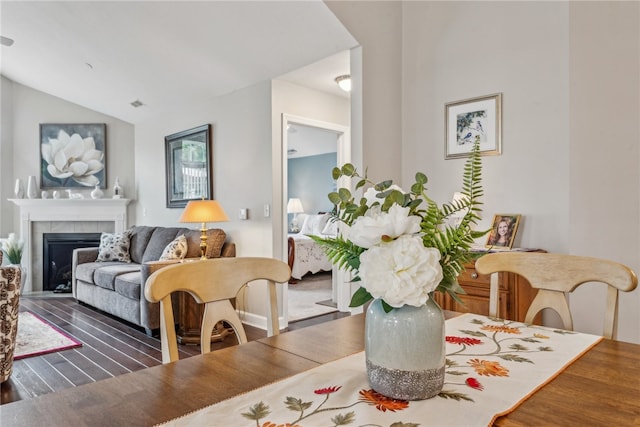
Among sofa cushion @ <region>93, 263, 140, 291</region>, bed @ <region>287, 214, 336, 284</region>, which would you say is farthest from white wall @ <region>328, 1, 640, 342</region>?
sofa cushion @ <region>93, 263, 140, 291</region>

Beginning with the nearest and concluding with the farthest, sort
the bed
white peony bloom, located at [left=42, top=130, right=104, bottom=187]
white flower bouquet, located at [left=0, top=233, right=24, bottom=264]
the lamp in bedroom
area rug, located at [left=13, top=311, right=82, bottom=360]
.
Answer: area rug, located at [left=13, top=311, right=82, bottom=360]
white flower bouquet, located at [left=0, top=233, right=24, bottom=264]
the bed
white peony bloom, located at [left=42, top=130, right=104, bottom=187]
the lamp in bedroom

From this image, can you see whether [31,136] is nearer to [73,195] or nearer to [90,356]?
[73,195]

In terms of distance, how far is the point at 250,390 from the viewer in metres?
0.90

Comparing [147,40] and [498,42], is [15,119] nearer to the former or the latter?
[147,40]

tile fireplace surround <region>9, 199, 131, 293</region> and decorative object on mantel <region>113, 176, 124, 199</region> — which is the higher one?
decorative object on mantel <region>113, 176, 124, 199</region>

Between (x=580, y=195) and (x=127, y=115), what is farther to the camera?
(x=127, y=115)

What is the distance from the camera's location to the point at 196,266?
51.9 inches

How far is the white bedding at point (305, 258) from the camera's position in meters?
6.25

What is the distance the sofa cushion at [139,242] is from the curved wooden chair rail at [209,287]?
4.16 m

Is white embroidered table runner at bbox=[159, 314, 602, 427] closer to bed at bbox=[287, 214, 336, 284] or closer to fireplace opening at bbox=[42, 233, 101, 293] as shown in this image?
bed at bbox=[287, 214, 336, 284]

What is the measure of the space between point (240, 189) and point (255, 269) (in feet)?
9.74

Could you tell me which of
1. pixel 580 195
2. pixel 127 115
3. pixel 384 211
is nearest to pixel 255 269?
pixel 384 211

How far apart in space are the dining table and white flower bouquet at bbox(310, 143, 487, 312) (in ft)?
0.90

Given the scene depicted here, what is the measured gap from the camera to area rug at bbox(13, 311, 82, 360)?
3402 mm
